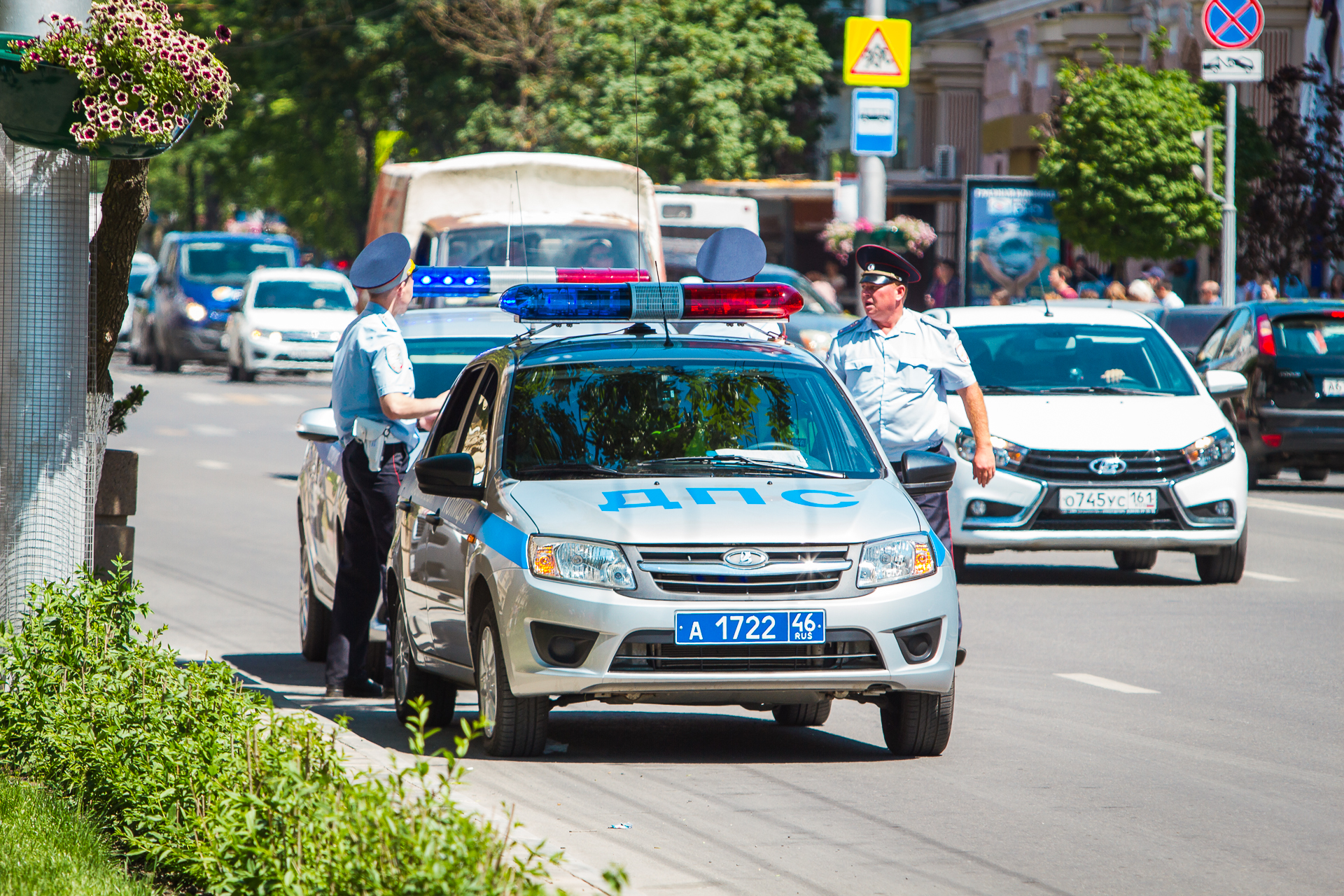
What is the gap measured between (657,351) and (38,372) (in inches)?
88.3

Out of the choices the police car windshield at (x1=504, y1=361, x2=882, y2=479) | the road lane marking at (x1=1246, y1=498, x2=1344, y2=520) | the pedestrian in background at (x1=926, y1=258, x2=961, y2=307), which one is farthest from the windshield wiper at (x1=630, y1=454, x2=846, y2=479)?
the pedestrian in background at (x1=926, y1=258, x2=961, y2=307)

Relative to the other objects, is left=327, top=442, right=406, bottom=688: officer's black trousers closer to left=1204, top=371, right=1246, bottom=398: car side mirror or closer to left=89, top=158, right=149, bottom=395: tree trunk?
left=89, top=158, right=149, bottom=395: tree trunk

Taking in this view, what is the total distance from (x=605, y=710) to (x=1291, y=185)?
87.0ft

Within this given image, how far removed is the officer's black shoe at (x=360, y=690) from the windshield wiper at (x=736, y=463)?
2237mm

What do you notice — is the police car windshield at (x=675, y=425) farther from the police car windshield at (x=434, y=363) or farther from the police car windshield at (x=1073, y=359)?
the police car windshield at (x=1073, y=359)

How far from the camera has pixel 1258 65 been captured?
1155 inches

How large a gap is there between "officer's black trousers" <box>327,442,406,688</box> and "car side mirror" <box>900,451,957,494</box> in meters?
2.19

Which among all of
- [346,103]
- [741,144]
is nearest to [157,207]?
[346,103]

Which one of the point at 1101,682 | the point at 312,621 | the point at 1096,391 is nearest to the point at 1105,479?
the point at 1096,391

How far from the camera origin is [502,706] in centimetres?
771

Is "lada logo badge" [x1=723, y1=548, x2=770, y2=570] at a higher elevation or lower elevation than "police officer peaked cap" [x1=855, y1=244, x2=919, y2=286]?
lower

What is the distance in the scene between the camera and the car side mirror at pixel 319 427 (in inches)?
393

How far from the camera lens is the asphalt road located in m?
6.36

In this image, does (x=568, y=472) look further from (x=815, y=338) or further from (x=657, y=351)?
(x=815, y=338)
